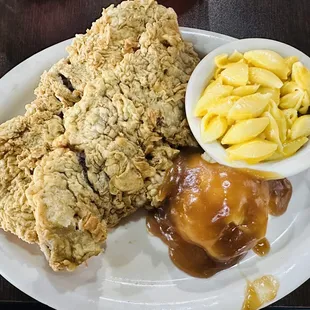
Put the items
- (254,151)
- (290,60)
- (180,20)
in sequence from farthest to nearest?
(180,20)
(290,60)
(254,151)

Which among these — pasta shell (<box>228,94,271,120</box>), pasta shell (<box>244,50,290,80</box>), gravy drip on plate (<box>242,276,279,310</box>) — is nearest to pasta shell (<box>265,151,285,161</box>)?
pasta shell (<box>228,94,271,120</box>)

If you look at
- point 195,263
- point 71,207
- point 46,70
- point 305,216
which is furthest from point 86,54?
point 305,216

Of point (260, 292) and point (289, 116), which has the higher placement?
point (289, 116)

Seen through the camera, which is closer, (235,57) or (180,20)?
(235,57)

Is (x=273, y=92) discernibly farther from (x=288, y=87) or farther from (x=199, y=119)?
(x=199, y=119)

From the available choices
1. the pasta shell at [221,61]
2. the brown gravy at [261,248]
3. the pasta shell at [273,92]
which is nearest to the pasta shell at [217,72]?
the pasta shell at [221,61]

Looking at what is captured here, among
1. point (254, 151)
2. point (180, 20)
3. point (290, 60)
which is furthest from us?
point (180, 20)

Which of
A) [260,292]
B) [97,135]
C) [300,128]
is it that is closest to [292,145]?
[300,128]
